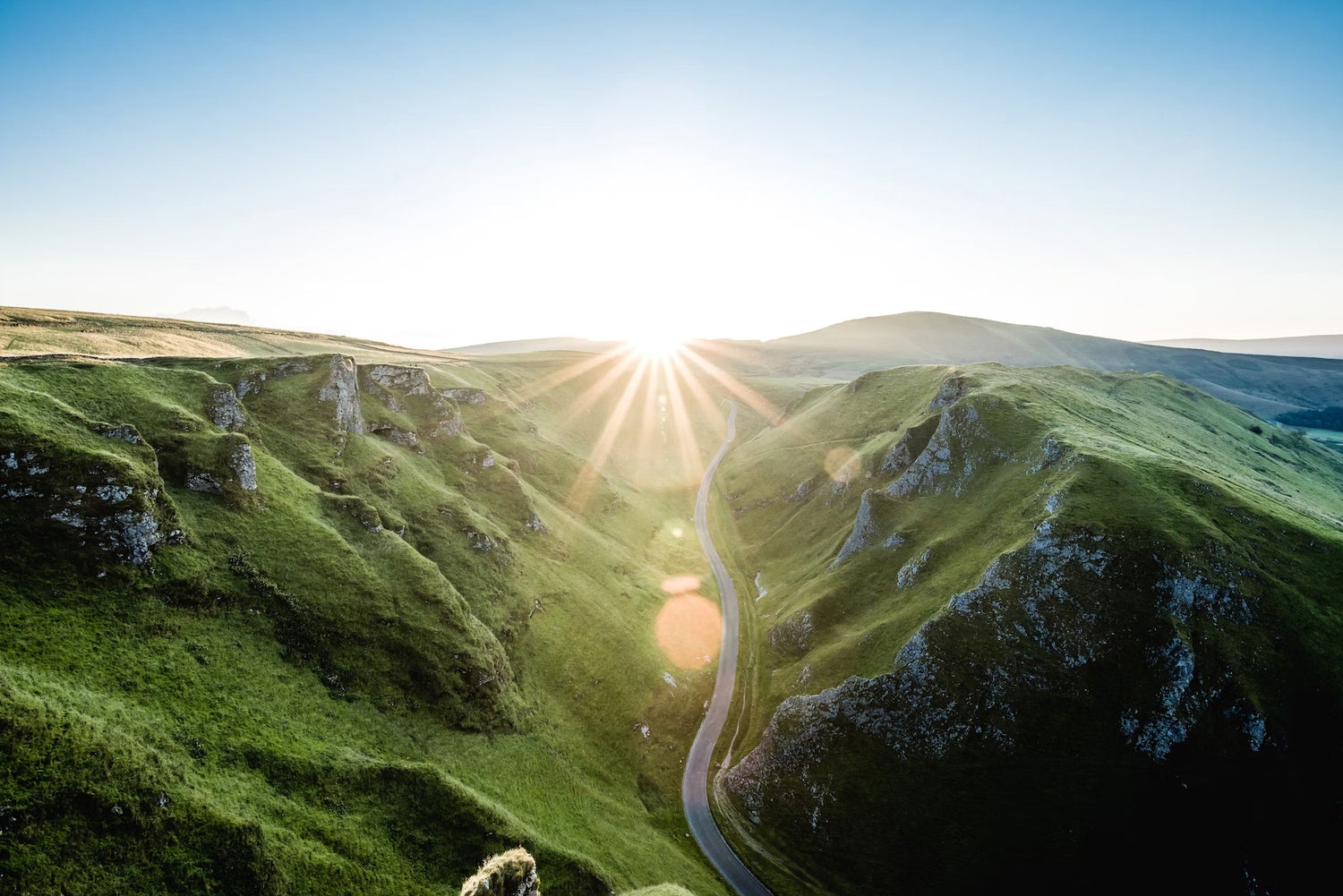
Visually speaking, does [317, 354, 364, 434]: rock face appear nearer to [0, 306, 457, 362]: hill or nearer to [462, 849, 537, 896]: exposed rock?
[0, 306, 457, 362]: hill

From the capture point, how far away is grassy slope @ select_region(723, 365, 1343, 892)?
50219 mm

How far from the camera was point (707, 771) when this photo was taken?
66.6 meters

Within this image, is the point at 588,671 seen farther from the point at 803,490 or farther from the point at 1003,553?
the point at 803,490

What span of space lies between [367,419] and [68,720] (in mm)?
61321

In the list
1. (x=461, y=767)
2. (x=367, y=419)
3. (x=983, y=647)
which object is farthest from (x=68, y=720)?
(x=983, y=647)

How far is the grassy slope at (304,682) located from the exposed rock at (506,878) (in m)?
11.3

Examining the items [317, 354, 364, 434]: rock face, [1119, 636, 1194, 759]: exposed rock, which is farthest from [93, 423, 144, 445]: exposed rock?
[1119, 636, 1194, 759]: exposed rock

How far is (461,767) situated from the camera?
4931 centimetres

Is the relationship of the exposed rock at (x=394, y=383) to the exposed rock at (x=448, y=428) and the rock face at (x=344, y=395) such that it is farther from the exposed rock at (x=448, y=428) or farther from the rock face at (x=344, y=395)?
the exposed rock at (x=448, y=428)

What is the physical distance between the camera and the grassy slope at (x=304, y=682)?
30498 millimetres

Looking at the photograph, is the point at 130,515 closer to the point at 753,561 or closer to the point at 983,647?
the point at 983,647

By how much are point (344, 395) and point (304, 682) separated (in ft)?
161

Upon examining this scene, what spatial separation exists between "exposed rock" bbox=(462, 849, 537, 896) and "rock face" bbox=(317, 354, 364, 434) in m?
66.4

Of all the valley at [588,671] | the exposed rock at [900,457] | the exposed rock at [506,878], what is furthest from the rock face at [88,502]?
the exposed rock at [900,457]
